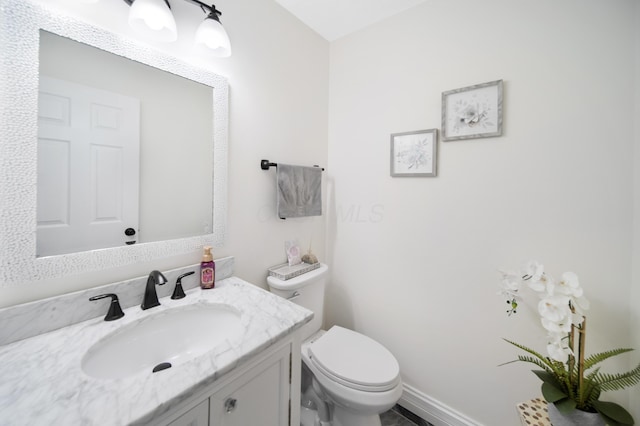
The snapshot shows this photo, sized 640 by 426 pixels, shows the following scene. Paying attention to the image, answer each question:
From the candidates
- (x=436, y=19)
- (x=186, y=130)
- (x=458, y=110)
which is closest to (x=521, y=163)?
(x=458, y=110)

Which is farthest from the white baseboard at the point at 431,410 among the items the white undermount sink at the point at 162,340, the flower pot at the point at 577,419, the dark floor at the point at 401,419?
the white undermount sink at the point at 162,340

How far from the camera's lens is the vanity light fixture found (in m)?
0.85

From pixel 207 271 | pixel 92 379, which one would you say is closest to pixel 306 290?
pixel 207 271

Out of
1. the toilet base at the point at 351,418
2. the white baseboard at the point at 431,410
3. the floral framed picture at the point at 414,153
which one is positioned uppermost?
the floral framed picture at the point at 414,153

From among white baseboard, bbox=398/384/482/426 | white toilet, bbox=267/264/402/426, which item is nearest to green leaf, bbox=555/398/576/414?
white toilet, bbox=267/264/402/426

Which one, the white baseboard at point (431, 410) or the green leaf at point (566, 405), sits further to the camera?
the white baseboard at point (431, 410)

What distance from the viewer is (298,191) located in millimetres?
1499

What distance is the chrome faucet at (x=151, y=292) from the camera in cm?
89

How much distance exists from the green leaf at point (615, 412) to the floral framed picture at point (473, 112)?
106cm

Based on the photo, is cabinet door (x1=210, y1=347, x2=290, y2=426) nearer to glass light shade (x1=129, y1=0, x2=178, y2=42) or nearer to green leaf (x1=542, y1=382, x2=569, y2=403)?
green leaf (x1=542, y1=382, x2=569, y2=403)

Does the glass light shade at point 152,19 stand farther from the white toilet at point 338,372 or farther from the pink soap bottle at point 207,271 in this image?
the white toilet at point 338,372

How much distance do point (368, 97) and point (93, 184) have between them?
1.50 m

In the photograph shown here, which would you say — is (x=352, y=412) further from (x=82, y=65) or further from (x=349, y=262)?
(x=82, y=65)

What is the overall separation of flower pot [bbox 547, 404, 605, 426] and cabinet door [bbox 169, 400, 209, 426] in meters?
1.10
